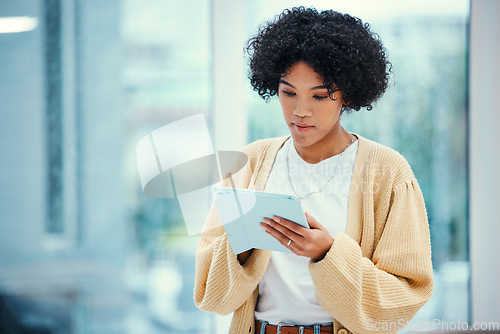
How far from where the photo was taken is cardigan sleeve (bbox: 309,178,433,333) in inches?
40.7

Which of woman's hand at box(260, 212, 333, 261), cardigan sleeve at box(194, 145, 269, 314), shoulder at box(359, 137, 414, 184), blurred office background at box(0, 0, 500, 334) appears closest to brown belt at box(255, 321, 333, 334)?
cardigan sleeve at box(194, 145, 269, 314)

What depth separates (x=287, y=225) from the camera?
1.00 metres

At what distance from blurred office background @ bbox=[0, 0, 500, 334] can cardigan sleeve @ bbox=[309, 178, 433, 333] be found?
0.98 metres

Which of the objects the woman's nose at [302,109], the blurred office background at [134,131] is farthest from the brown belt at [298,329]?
the blurred office background at [134,131]

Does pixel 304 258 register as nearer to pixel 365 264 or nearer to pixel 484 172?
pixel 365 264

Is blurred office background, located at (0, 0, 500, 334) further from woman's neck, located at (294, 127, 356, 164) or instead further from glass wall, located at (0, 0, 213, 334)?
woman's neck, located at (294, 127, 356, 164)

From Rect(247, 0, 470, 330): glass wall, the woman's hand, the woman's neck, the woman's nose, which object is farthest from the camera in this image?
Rect(247, 0, 470, 330): glass wall

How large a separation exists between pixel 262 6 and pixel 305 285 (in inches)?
51.5

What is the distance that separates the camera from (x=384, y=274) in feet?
3.51

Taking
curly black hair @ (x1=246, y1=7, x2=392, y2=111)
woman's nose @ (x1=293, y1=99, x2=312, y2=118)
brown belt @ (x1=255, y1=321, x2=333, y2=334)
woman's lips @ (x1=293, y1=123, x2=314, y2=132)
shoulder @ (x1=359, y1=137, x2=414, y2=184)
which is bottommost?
brown belt @ (x1=255, y1=321, x2=333, y2=334)

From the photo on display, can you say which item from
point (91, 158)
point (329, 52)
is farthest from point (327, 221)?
point (91, 158)

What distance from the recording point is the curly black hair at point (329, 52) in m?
1.12

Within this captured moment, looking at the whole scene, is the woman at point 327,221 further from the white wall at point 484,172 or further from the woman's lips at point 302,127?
the white wall at point 484,172

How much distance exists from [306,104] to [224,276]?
0.45 meters
